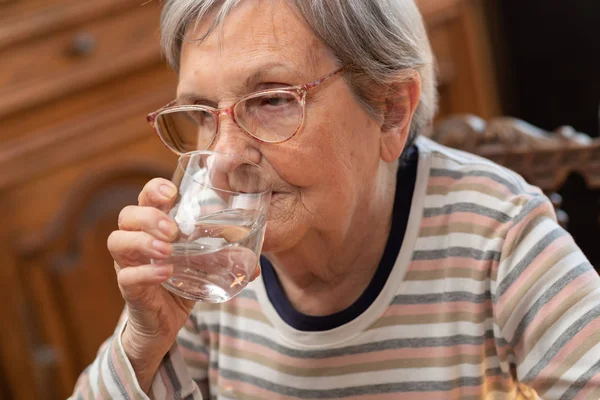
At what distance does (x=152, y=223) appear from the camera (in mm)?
998

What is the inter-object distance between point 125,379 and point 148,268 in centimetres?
27

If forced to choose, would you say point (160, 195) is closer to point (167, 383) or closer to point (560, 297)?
point (167, 383)

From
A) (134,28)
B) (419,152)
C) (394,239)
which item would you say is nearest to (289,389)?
(394,239)

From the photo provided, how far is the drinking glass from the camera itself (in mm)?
1000

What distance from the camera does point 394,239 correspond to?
1.29m

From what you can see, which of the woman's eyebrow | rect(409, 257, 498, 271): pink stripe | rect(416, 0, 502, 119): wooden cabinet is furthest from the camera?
rect(416, 0, 502, 119): wooden cabinet

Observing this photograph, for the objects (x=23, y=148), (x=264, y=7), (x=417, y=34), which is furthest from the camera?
(x=23, y=148)

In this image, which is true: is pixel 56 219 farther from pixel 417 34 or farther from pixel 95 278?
pixel 417 34

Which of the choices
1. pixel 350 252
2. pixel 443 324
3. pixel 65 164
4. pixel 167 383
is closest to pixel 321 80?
pixel 350 252

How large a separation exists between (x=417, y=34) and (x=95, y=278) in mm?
1418

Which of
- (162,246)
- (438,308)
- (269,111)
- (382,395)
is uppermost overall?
(269,111)

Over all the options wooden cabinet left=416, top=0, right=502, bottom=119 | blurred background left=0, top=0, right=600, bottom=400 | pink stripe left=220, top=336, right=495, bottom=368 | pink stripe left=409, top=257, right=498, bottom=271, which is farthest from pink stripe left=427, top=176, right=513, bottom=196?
wooden cabinet left=416, top=0, right=502, bottom=119

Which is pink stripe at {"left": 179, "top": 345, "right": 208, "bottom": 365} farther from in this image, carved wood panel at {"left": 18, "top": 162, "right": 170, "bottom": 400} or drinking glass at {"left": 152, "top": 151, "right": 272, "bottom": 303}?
carved wood panel at {"left": 18, "top": 162, "right": 170, "bottom": 400}

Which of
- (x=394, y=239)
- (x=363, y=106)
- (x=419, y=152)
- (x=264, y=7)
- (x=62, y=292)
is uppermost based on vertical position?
(x=264, y=7)
